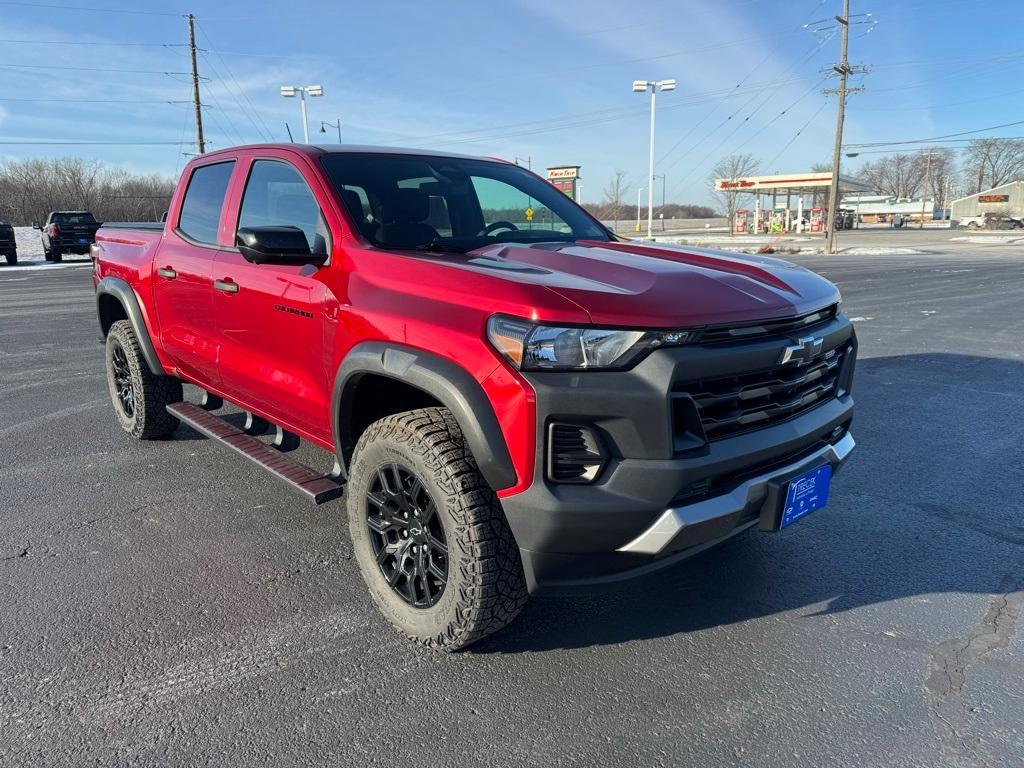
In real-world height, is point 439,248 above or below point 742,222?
below

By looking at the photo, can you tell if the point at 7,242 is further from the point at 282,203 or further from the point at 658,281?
the point at 658,281

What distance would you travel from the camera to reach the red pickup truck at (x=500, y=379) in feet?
6.87

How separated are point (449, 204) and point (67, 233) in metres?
26.6

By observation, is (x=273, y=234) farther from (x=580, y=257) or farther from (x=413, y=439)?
(x=580, y=257)

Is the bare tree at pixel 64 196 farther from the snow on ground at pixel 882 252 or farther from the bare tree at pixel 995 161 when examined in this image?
the bare tree at pixel 995 161

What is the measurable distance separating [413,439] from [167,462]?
2.93 metres

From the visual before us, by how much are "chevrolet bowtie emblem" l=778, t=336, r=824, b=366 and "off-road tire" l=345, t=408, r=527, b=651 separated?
111 cm

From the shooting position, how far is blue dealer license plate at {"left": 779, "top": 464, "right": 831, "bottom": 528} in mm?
2414

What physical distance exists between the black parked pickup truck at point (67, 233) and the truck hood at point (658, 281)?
88.3 feet

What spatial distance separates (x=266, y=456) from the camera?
346cm

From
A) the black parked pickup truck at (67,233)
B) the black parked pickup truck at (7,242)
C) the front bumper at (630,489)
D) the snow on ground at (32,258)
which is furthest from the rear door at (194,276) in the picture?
the black parked pickup truck at (7,242)

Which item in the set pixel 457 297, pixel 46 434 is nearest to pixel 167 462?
pixel 46 434

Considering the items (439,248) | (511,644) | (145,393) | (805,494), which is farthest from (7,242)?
(805,494)

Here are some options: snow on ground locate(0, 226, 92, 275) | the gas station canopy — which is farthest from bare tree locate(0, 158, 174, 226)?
the gas station canopy
